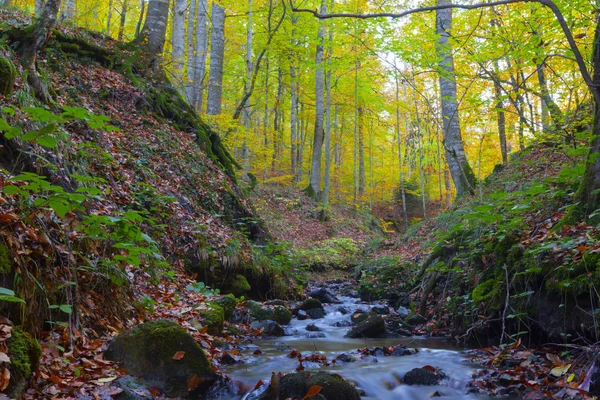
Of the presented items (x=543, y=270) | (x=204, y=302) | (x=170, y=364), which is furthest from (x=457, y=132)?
(x=170, y=364)

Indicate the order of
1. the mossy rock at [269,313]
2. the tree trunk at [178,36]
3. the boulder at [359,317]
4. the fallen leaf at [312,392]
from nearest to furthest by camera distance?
the fallen leaf at [312,392] < the mossy rock at [269,313] < the boulder at [359,317] < the tree trunk at [178,36]

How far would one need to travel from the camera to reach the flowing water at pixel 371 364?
4250 millimetres

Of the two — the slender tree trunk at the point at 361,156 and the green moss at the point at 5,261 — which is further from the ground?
the slender tree trunk at the point at 361,156

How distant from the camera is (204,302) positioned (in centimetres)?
587

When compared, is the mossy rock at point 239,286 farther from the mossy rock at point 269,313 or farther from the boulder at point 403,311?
the boulder at point 403,311

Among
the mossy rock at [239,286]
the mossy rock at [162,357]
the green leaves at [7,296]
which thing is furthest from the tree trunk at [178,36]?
the green leaves at [7,296]

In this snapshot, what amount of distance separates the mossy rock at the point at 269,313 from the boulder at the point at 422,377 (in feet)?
9.71

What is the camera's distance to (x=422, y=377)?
14.7ft

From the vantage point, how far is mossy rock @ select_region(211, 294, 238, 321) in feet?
20.6

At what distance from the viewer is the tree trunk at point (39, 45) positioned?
19.7ft

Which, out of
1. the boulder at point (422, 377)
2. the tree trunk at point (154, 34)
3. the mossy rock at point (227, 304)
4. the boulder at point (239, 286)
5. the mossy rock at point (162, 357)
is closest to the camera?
the mossy rock at point (162, 357)

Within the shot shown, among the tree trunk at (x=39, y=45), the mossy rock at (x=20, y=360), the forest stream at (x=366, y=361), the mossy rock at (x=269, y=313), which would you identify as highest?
the tree trunk at (x=39, y=45)

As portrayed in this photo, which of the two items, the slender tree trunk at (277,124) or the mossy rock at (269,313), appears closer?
the mossy rock at (269,313)

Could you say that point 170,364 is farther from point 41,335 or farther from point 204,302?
point 204,302
